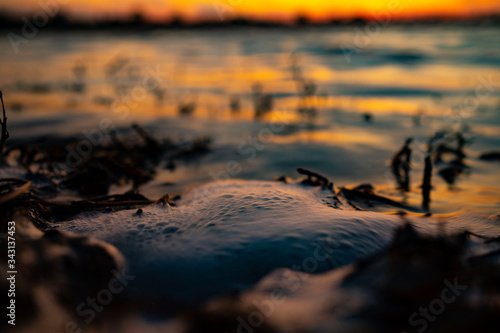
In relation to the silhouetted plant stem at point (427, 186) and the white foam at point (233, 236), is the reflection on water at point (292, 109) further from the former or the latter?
the white foam at point (233, 236)

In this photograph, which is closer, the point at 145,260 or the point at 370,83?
the point at 145,260

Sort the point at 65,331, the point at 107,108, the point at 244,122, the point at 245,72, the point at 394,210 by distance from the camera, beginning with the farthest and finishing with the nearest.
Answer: the point at 245,72 < the point at 107,108 < the point at 244,122 < the point at 394,210 < the point at 65,331

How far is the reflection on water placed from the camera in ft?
11.3

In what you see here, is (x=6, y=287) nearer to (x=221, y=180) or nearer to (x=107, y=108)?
(x=221, y=180)

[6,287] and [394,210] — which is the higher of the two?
[6,287]

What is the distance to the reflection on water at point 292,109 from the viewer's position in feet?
11.3

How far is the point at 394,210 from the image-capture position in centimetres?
253

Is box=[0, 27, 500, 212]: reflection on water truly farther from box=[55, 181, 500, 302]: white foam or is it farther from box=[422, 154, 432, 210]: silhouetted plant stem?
box=[55, 181, 500, 302]: white foam

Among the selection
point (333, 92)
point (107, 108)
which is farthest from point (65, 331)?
point (333, 92)

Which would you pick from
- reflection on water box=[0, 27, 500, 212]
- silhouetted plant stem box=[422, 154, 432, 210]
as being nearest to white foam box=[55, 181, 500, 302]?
silhouetted plant stem box=[422, 154, 432, 210]

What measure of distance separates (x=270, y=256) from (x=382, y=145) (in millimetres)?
2865

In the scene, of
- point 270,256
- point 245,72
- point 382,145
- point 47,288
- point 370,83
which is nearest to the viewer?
point 47,288

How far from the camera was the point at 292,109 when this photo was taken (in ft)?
20.5

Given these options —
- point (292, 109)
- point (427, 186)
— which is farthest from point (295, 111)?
point (427, 186)
